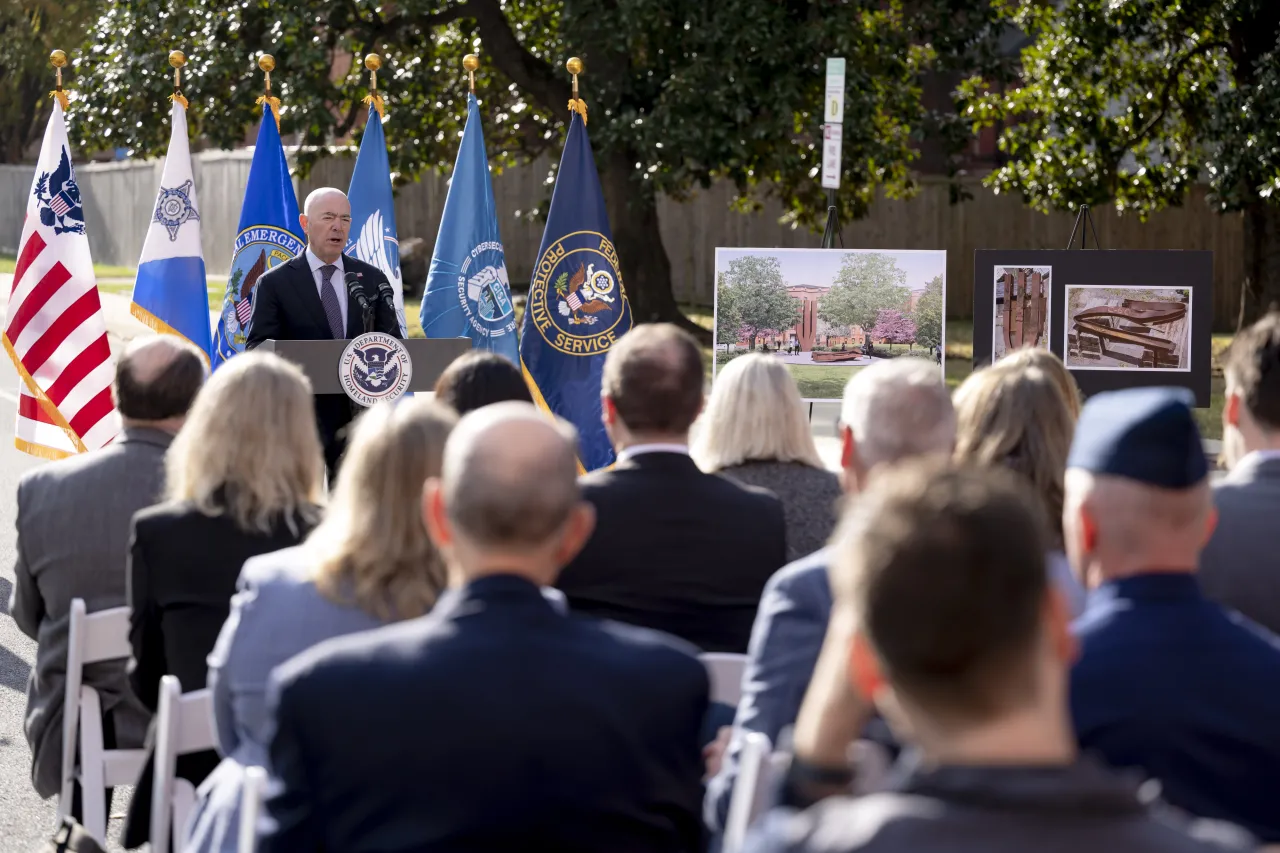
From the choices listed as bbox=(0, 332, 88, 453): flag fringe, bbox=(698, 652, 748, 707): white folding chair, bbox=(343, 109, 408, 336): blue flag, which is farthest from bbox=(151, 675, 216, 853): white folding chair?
bbox=(343, 109, 408, 336): blue flag

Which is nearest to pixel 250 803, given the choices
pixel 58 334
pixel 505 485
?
pixel 505 485

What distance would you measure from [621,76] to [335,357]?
1100cm

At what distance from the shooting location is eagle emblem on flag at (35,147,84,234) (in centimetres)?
952

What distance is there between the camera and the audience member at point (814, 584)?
2.99 m

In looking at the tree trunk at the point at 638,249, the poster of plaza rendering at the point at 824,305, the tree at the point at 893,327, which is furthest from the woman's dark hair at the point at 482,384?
the tree trunk at the point at 638,249

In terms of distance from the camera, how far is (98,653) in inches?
157

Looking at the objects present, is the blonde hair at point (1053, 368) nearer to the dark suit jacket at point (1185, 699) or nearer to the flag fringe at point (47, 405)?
the dark suit jacket at point (1185, 699)

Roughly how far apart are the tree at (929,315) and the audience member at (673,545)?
6801 millimetres

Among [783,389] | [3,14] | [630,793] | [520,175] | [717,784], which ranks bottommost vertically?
[717,784]

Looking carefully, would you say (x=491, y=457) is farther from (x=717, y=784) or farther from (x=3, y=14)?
(x=3, y=14)

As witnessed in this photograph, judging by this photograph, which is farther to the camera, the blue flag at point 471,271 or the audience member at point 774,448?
the blue flag at point 471,271

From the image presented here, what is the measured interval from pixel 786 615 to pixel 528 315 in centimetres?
655

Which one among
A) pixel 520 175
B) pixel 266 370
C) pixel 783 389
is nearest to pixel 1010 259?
pixel 783 389

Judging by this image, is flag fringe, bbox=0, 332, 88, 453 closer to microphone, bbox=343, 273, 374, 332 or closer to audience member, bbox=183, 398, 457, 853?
microphone, bbox=343, 273, 374, 332
